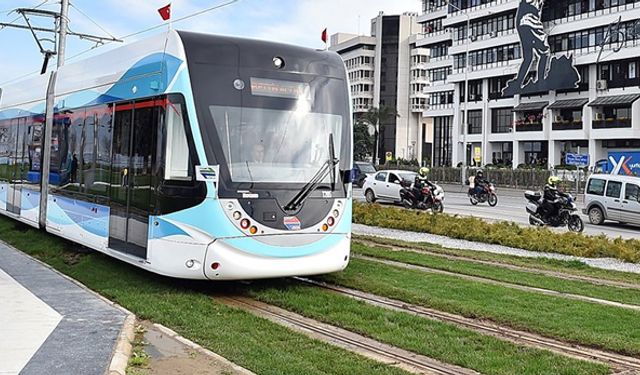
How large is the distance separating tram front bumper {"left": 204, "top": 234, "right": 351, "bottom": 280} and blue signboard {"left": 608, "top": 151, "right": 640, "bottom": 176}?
33646 millimetres

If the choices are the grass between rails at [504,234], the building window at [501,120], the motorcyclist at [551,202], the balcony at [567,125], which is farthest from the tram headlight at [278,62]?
the building window at [501,120]

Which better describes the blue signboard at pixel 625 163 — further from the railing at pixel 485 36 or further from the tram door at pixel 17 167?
the railing at pixel 485 36

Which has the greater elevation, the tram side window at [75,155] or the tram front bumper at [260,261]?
the tram side window at [75,155]

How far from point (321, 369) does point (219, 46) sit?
5063 millimetres

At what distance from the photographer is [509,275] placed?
1183 centimetres

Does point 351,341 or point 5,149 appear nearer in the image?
point 351,341

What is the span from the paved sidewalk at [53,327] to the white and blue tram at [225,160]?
1220mm

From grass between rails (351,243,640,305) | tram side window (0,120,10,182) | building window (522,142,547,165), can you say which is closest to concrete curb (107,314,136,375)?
grass between rails (351,243,640,305)

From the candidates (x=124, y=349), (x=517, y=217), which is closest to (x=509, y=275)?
(x=124, y=349)

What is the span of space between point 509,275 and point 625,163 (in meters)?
31.8

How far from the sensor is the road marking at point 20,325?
6.07 metres

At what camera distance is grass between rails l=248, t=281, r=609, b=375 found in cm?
640

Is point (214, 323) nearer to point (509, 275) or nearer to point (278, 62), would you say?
point (278, 62)

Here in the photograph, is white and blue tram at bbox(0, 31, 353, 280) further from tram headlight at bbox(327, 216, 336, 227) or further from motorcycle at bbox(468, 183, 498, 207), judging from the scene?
motorcycle at bbox(468, 183, 498, 207)
